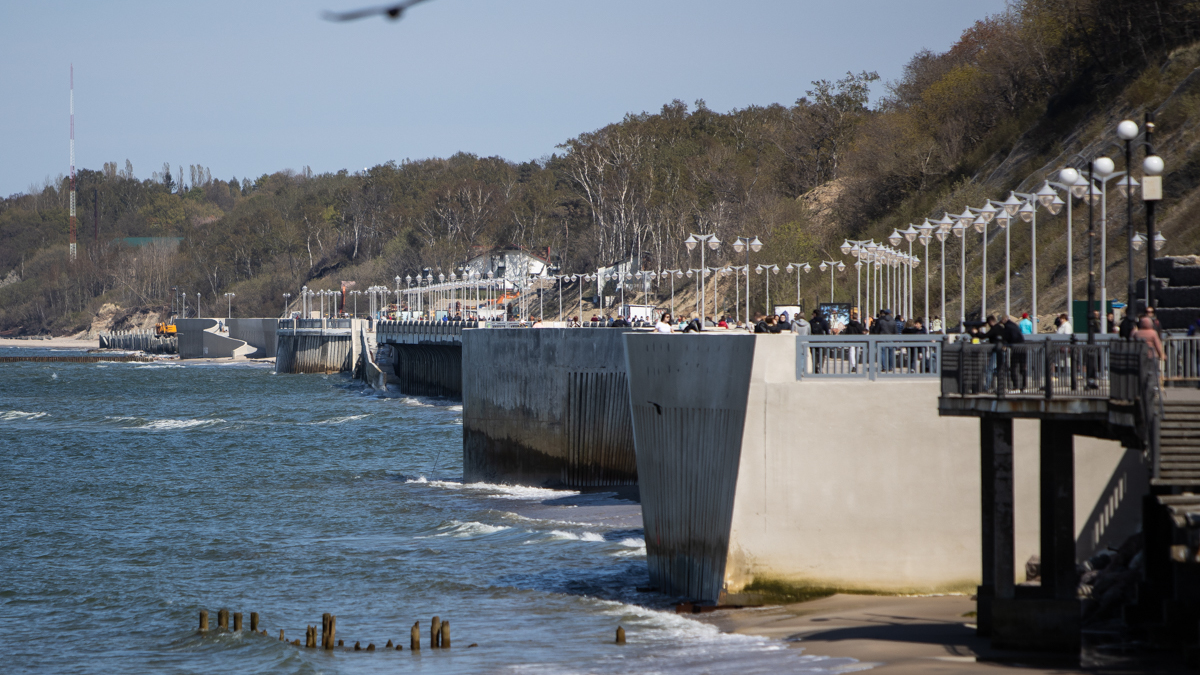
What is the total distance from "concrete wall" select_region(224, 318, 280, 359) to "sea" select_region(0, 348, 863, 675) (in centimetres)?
9103

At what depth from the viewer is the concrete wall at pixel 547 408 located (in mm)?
29125

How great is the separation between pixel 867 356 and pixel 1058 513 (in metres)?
3.82

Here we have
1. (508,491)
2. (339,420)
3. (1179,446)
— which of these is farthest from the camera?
(339,420)

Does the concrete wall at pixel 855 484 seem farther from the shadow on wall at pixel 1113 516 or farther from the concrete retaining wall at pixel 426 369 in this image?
the concrete retaining wall at pixel 426 369

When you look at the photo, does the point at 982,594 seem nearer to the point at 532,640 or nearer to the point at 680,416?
the point at 680,416

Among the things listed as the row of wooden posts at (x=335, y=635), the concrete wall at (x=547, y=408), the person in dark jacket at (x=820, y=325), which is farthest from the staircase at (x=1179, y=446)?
the concrete wall at (x=547, y=408)

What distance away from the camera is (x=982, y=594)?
46.6 feet

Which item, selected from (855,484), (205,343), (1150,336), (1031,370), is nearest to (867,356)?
(855,484)

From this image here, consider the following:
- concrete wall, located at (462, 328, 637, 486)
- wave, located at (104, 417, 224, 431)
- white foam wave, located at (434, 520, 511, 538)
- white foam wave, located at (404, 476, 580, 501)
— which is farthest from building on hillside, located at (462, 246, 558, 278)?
white foam wave, located at (434, 520, 511, 538)

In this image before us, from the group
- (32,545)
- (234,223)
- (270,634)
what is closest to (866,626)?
(270,634)

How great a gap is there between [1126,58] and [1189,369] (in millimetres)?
51007

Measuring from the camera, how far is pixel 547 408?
30.8m

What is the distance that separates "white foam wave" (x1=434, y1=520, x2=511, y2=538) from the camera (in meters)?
26.4

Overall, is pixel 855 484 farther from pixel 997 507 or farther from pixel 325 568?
pixel 325 568
